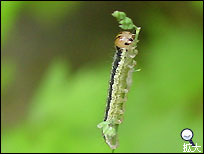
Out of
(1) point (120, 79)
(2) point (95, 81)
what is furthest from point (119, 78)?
(2) point (95, 81)

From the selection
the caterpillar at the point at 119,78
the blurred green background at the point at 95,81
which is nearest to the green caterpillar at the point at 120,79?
the caterpillar at the point at 119,78

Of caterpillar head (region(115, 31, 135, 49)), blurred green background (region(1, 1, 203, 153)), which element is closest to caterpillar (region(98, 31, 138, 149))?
caterpillar head (region(115, 31, 135, 49))

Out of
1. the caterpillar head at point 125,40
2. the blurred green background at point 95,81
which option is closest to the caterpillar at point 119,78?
the caterpillar head at point 125,40

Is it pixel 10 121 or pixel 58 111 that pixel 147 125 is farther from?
pixel 10 121

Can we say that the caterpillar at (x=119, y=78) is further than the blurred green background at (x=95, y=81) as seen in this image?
No

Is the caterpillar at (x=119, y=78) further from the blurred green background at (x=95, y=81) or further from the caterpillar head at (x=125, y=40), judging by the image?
the blurred green background at (x=95, y=81)

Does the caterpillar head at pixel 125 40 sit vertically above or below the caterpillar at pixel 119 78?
above
